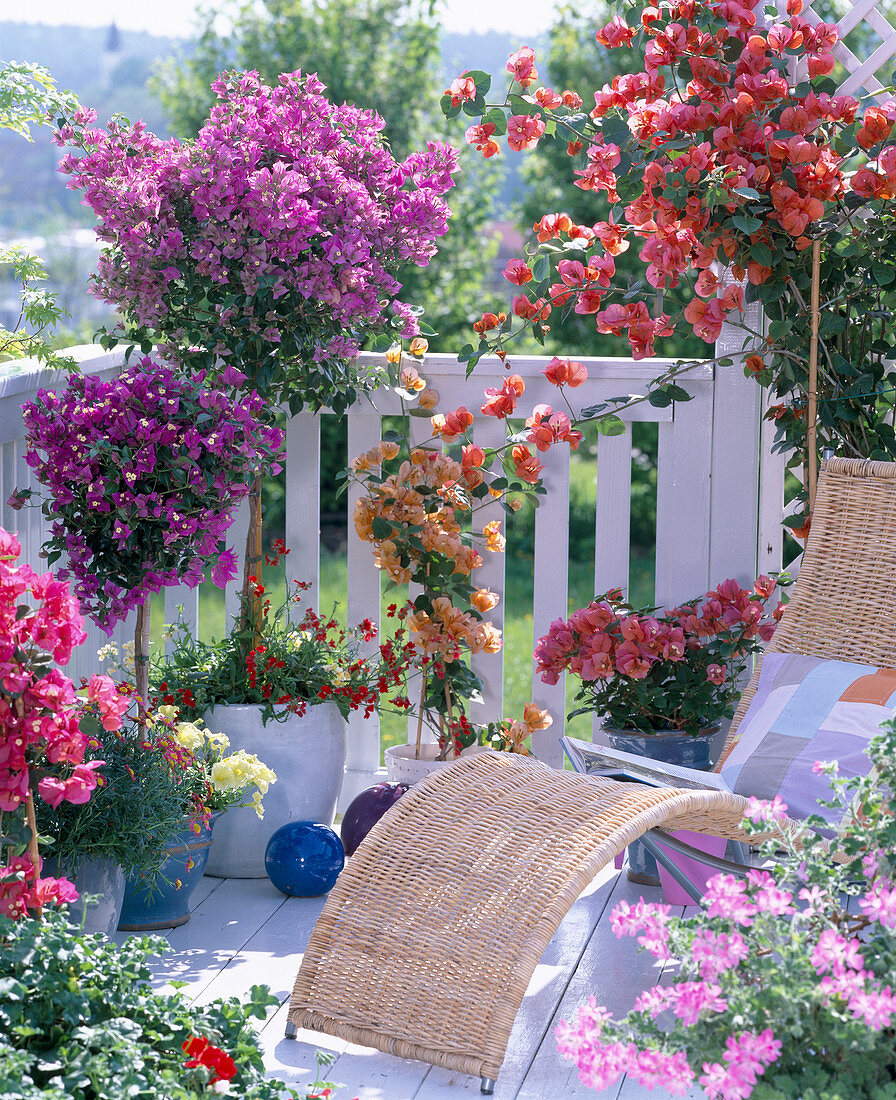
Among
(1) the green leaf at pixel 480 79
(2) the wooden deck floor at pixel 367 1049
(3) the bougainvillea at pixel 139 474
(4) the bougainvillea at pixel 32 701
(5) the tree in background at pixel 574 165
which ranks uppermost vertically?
(5) the tree in background at pixel 574 165

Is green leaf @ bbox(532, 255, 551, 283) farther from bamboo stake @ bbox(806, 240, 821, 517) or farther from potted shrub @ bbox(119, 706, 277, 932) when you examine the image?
potted shrub @ bbox(119, 706, 277, 932)

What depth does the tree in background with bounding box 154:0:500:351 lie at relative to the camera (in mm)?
6938

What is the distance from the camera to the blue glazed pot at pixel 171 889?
231 cm

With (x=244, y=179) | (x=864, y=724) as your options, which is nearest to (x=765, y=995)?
(x=864, y=724)

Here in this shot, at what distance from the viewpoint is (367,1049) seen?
195 cm

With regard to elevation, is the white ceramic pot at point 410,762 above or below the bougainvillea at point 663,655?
below

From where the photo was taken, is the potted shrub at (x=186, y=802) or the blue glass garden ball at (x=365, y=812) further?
the blue glass garden ball at (x=365, y=812)

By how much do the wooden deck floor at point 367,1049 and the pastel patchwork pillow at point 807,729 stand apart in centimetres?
41

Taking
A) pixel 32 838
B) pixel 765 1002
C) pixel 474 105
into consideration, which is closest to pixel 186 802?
pixel 32 838

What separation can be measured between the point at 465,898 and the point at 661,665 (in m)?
0.90

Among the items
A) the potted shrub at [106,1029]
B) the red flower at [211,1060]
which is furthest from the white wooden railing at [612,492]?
the red flower at [211,1060]

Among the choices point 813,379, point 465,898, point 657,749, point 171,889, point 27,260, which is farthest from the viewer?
point 657,749

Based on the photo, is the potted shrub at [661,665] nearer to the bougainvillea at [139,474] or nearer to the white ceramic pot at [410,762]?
the white ceramic pot at [410,762]

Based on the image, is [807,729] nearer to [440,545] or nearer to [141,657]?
[440,545]
